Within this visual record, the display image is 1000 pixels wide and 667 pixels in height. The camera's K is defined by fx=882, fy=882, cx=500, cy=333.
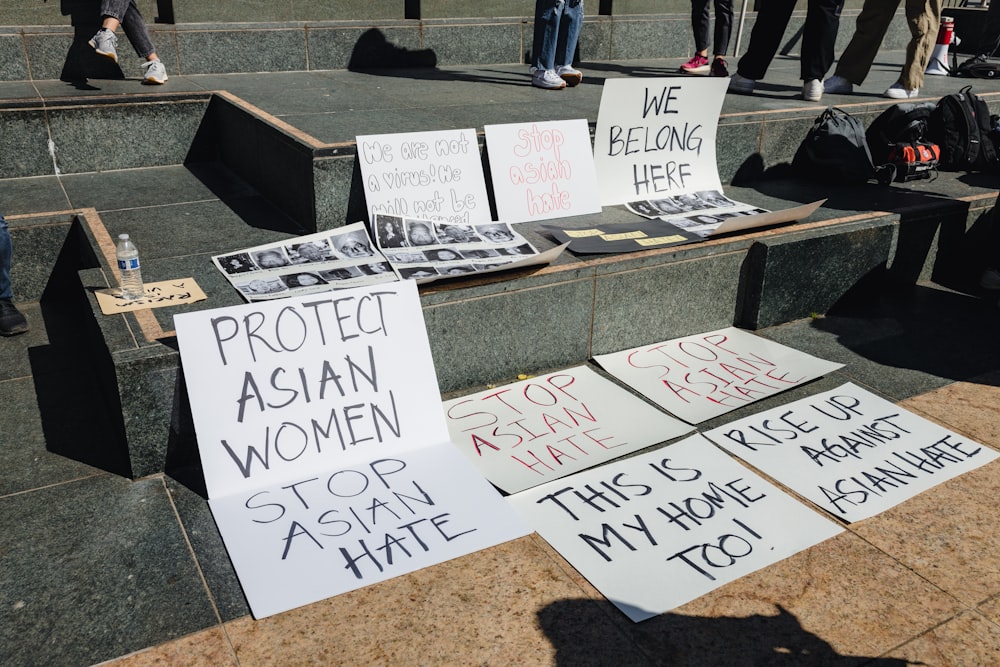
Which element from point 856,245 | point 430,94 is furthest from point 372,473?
point 430,94

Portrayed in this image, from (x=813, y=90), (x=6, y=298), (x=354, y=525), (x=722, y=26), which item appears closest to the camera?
(x=354, y=525)

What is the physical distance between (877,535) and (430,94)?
4179 millimetres

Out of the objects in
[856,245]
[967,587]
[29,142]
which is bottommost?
[967,587]

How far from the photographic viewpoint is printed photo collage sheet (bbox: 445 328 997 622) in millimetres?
2678

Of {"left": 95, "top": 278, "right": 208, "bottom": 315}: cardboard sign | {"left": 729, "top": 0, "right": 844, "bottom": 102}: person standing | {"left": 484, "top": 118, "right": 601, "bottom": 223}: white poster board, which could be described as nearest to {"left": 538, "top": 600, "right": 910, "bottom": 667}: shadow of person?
{"left": 95, "top": 278, "right": 208, "bottom": 315}: cardboard sign

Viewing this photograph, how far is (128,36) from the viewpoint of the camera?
5.72m

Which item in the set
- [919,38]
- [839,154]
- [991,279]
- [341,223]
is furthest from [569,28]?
[991,279]

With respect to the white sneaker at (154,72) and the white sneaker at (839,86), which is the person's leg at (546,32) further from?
the white sneaker at (154,72)

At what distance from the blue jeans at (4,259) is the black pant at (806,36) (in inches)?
191

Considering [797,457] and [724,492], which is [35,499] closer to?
[724,492]

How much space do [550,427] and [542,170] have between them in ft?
5.39

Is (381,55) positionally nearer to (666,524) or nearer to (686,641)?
(666,524)

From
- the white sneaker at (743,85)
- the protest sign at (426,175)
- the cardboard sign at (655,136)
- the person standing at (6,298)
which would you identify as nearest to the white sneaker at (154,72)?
the person standing at (6,298)

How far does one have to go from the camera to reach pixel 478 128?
4.72 metres
